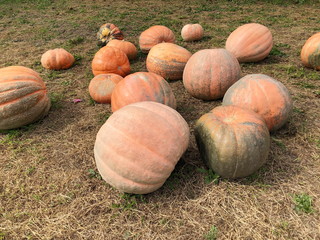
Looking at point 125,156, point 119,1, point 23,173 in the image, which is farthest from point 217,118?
point 119,1

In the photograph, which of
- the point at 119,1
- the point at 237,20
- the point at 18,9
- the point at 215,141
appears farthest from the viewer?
the point at 119,1

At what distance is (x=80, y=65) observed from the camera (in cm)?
557

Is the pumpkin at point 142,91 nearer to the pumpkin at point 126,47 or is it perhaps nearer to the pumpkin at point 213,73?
the pumpkin at point 213,73

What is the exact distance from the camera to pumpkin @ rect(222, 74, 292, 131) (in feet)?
9.55

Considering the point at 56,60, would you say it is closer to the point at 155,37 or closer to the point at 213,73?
the point at 155,37

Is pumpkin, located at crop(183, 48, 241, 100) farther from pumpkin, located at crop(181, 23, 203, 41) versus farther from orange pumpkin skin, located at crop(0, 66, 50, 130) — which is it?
pumpkin, located at crop(181, 23, 203, 41)

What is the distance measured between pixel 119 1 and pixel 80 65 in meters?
8.05

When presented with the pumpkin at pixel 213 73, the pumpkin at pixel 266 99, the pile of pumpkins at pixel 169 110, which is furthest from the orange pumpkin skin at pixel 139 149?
the pumpkin at pixel 213 73

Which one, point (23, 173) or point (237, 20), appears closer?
point (23, 173)

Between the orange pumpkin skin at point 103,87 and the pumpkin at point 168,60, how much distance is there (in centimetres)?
86

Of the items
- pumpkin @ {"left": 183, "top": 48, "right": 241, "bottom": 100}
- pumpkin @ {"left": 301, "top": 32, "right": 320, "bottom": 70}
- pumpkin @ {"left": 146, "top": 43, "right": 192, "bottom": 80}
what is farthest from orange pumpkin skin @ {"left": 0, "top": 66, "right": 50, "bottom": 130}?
pumpkin @ {"left": 301, "top": 32, "right": 320, "bottom": 70}

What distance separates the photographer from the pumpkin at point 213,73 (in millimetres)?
3703

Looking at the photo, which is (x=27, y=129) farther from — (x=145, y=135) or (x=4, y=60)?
(x=4, y=60)

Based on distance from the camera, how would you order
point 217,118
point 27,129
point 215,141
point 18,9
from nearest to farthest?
1. point 215,141
2. point 217,118
3. point 27,129
4. point 18,9
